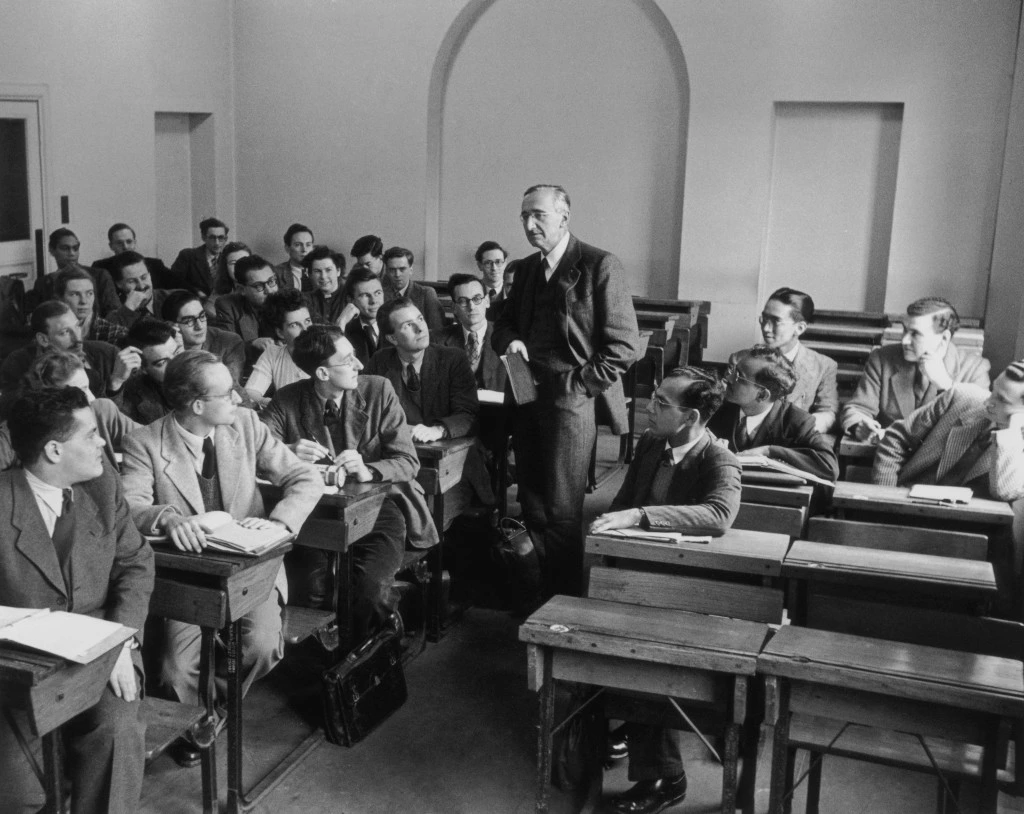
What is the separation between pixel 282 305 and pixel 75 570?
2734 mm

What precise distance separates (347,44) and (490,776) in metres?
7.36

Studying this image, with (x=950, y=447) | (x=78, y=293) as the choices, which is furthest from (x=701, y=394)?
(x=78, y=293)

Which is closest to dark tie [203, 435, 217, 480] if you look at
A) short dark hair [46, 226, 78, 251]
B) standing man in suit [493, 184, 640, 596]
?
standing man in suit [493, 184, 640, 596]

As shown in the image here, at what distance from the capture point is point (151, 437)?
3348 mm

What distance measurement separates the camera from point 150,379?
4320 millimetres

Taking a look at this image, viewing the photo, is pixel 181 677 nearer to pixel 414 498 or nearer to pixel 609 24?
pixel 414 498

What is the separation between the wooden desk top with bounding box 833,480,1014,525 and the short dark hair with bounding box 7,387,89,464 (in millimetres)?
2553

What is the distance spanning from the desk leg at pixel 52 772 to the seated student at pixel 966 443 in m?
3.14

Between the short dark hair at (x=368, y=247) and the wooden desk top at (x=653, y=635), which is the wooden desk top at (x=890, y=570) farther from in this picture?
the short dark hair at (x=368, y=247)

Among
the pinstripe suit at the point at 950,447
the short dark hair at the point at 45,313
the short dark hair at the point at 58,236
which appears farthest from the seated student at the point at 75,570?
the short dark hair at the point at 58,236

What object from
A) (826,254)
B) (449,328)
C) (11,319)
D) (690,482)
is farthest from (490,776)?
(826,254)

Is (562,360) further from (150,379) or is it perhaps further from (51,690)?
(51,690)

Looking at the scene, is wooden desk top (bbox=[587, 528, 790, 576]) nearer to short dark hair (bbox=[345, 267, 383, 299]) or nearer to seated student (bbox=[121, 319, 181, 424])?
seated student (bbox=[121, 319, 181, 424])

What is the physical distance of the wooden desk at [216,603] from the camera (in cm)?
290
